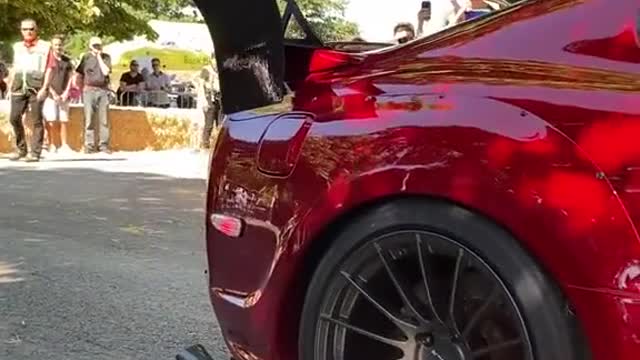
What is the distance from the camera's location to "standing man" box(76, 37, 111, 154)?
15.3 m

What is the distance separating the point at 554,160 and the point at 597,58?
355mm

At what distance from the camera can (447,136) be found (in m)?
2.76

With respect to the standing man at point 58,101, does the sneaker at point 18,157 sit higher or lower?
lower

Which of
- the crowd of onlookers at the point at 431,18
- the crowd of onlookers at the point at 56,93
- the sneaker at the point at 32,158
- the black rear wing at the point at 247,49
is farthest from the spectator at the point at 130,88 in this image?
the black rear wing at the point at 247,49

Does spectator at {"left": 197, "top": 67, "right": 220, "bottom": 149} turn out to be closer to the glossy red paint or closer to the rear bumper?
the glossy red paint

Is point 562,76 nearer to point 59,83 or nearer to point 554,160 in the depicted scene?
point 554,160

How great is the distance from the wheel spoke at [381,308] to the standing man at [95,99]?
501 inches

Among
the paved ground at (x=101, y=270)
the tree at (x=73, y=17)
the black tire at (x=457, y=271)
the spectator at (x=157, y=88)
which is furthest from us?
the tree at (x=73, y=17)

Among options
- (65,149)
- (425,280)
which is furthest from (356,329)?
(65,149)

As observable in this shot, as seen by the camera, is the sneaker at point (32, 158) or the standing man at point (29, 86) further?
the standing man at point (29, 86)

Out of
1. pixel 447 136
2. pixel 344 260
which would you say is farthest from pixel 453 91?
pixel 344 260

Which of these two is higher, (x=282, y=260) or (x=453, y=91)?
(x=453, y=91)

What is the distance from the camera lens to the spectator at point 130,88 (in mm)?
21406

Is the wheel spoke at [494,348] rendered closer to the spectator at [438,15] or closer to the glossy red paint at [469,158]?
the glossy red paint at [469,158]
